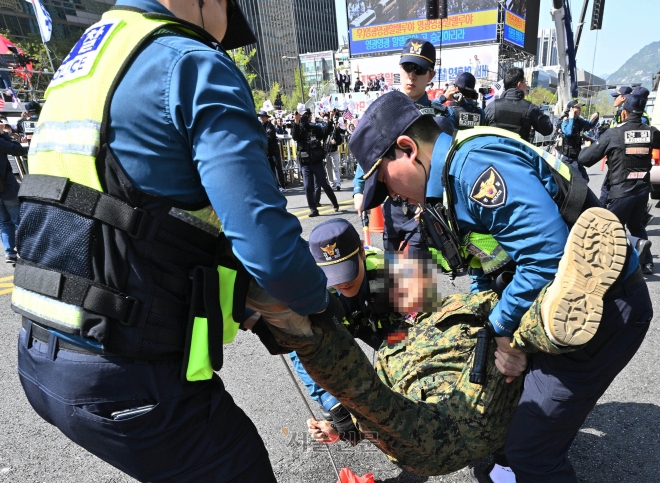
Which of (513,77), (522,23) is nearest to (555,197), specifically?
(513,77)

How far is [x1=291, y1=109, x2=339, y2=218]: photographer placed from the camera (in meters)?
8.22

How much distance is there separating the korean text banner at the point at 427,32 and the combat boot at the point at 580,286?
4143 cm

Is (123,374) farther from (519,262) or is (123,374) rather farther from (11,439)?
(11,439)

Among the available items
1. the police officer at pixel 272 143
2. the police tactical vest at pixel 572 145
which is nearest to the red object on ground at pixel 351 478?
the police tactical vest at pixel 572 145

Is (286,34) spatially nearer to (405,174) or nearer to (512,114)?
(512,114)

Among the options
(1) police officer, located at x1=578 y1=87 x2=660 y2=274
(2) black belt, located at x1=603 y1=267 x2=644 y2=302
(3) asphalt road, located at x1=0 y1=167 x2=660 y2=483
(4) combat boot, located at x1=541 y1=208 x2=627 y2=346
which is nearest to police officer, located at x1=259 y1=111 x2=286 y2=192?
(1) police officer, located at x1=578 y1=87 x2=660 y2=274

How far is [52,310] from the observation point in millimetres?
1021

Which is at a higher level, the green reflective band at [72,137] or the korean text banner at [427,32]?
the korean text banner at [427,32]

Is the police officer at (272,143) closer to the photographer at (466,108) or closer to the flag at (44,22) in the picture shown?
the photographer at (466,108)

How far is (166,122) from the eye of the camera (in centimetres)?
92

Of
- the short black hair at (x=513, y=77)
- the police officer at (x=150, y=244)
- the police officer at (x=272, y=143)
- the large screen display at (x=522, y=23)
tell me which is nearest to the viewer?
the police officer at (x=150, y=244)

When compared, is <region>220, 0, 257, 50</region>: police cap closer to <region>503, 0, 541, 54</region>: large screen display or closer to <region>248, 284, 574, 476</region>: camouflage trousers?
<region>248, 284, 574, 476</region>: camouflage trousers

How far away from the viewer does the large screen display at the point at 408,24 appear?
40156mm

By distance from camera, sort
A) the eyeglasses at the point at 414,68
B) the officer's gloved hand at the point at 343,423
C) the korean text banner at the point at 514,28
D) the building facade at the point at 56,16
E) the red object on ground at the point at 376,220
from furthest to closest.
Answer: the korean text banner at the point at 514,28
the building facade at the point at 56,16
the red object on ground at the point at 376,220
the eyeglasses at the point at 414,68
the officer's gloved hand at the point at 343,423
